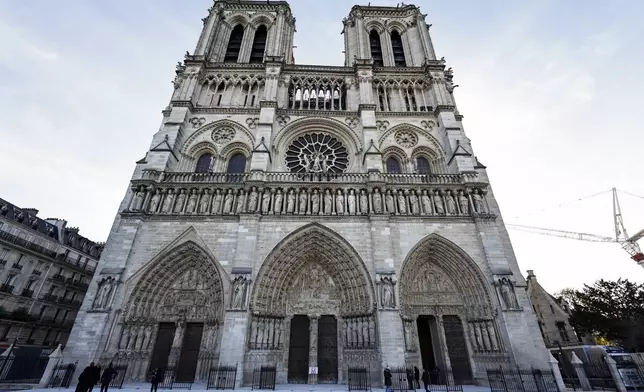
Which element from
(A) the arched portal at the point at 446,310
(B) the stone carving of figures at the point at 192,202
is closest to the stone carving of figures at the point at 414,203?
(A) the arched portal at the point at 446,310

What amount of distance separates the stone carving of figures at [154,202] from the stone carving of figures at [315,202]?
6.83 metres

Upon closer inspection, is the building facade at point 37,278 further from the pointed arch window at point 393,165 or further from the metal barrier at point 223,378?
the pointed arch window at point 393,165

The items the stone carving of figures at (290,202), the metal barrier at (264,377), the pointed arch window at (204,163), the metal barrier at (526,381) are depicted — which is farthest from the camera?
the pointed arch window at (204,163)

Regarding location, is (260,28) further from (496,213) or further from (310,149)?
(496,213)

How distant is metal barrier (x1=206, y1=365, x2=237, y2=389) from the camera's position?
9273 millimetres

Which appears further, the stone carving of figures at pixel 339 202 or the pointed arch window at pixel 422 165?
the pointed arch window at pixel 422 165

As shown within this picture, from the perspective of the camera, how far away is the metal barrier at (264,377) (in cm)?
953

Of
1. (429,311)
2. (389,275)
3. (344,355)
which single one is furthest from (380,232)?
(344,355)

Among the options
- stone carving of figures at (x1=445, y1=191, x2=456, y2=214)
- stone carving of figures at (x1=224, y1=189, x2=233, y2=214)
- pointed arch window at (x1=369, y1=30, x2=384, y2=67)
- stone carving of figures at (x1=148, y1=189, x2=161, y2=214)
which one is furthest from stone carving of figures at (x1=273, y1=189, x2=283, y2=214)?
pointed arch window at (x1=369, y1=30, x2=384, y2=67)

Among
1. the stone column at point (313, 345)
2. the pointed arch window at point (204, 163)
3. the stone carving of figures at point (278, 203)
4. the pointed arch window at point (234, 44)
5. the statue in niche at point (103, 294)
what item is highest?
the pointed arch window at point (234, 44)

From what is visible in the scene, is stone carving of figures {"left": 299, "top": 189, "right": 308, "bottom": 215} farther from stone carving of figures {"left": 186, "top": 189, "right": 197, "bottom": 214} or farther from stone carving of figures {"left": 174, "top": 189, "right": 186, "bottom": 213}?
stone carving of figures {"left": 174, "top": 189, "right": 186, "bottom": 213}

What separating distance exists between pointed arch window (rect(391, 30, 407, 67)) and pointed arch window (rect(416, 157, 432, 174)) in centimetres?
830

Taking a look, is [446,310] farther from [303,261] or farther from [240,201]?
[240,201]

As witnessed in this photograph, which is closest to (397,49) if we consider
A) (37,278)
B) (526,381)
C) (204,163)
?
(204,163)
